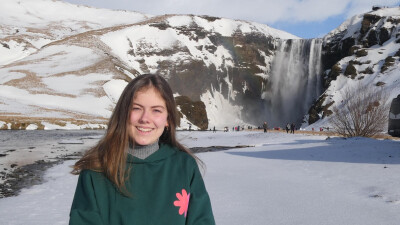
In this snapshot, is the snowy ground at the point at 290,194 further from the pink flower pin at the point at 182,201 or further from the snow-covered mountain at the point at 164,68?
the snow-covered mountain at the point at 164,68

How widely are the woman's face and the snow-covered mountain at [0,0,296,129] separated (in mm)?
69035

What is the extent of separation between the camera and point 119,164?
241cm

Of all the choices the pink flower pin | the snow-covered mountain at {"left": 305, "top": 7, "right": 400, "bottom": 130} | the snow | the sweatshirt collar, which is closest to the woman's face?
the sweatshirt collar

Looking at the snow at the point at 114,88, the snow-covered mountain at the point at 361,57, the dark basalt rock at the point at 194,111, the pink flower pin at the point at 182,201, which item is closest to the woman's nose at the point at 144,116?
the pink flower pin at the point at 182,201

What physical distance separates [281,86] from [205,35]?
32.5m

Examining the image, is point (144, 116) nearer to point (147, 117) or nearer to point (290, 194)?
point (147, 117)

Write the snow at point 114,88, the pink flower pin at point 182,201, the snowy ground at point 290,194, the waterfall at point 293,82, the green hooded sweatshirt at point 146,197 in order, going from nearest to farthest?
the green hooded sweatshirt at point 146,197
the pink flower pin at point 182,201
the snowy ground at point 290,194
the snow at point 114,88
the waterfall at point 293,82

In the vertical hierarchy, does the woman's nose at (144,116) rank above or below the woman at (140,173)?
above

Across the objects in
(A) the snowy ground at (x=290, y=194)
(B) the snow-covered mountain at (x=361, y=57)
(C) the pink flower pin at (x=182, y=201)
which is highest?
(B) the snow-covered mountain at (x=361, y=57)

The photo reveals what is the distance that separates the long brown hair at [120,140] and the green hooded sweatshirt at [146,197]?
0.21ft

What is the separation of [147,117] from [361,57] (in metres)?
79.6

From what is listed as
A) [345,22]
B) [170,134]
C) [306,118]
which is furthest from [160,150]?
[345,22]

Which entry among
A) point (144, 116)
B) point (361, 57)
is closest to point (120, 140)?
point (144, 116)

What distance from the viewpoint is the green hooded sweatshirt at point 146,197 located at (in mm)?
2332
